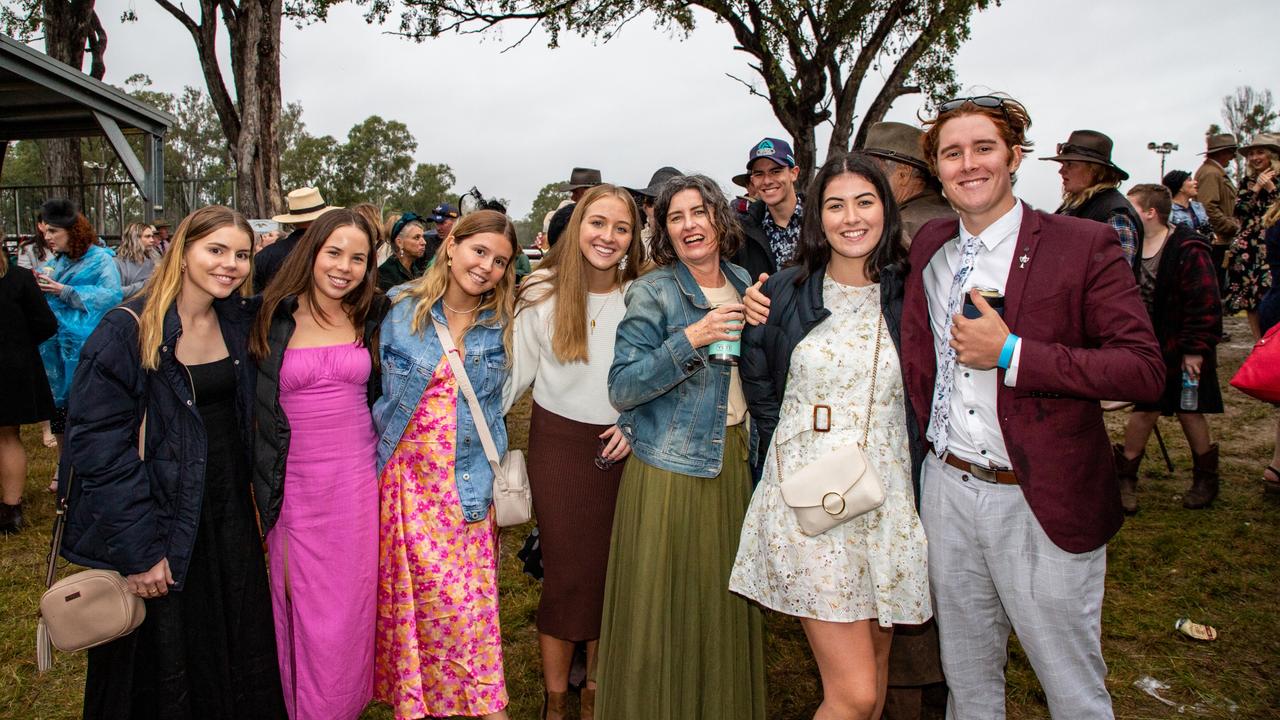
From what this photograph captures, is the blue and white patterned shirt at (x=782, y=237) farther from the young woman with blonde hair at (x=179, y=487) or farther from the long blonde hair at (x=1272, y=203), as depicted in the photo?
the long blonde hair at (x=1272, y=203)

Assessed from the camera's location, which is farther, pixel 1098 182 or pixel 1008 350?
pixel 1098 182

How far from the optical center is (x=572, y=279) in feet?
9.84

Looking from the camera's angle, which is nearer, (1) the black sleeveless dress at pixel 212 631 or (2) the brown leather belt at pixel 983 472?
(2) the brown leather belt at pixel 983 472

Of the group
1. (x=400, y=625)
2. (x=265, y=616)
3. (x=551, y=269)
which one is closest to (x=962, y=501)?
(x=551, y=269)

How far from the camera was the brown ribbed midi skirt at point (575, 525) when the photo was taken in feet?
9.75

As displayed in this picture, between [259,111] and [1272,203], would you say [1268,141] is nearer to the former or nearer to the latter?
[1272,203]

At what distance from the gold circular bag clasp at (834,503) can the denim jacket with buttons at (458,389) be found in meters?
1.27

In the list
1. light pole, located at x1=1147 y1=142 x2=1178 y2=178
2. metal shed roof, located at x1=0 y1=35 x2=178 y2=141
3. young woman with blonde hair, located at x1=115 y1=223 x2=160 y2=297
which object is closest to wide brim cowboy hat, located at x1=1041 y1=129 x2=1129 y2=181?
young woman with blonde hair, located at x1=115 y1=223 x2=160 y2=297

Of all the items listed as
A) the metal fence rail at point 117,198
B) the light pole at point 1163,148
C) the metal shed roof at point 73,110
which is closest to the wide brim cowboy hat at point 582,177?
the metal shed roof at point 73,110

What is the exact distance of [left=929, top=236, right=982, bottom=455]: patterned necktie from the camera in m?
2.21

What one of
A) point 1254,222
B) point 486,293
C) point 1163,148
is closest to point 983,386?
point 486,293

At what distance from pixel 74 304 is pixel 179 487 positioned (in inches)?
196

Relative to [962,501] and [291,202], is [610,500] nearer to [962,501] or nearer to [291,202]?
[962,501]

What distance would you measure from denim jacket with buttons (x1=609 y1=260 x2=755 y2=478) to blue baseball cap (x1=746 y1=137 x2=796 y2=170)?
1791 millimetres
